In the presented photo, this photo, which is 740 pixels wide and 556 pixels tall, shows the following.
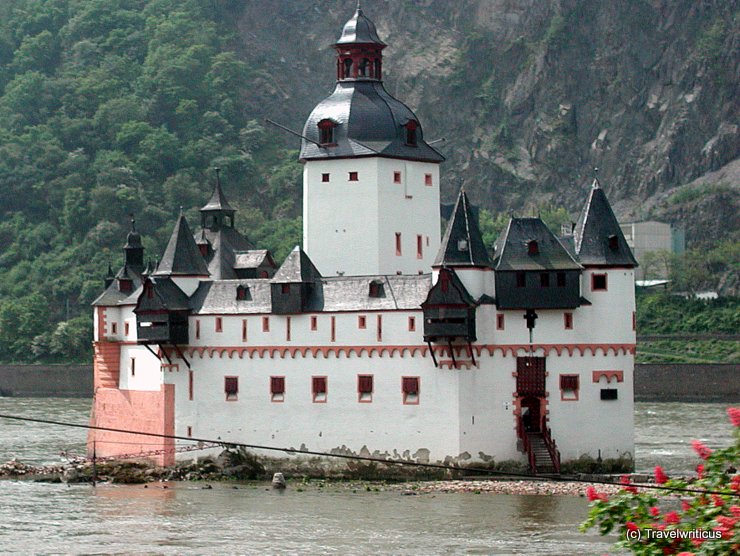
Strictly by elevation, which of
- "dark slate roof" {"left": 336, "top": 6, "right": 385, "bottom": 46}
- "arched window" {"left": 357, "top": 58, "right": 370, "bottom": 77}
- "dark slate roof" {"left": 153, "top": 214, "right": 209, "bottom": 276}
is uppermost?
"dark slate roof" {"left": 336, "top": 6, "right": 385, "bottom": 46}

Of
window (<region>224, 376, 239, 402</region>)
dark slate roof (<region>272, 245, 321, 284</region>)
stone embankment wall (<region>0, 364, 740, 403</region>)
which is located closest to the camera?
dark slate roof (<region>272, 245, 321, 284</region>)

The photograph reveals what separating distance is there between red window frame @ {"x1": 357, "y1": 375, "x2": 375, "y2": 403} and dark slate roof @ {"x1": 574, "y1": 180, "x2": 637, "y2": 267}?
8.15 meters

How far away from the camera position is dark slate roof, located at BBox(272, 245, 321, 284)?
2709 inches

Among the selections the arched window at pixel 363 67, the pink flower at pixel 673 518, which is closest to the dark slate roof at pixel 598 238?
the arched window at pixel 363 67

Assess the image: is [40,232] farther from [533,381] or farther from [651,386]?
[533,381]

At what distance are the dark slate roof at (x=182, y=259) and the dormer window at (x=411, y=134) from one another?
9741 mm

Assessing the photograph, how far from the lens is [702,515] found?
2997 cm

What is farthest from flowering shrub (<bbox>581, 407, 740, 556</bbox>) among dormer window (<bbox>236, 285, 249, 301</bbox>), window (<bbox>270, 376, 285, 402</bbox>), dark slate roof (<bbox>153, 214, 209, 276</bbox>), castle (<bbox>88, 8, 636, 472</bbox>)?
dark slate roof (<bbox>153, 214, 209, 276</bbox>)

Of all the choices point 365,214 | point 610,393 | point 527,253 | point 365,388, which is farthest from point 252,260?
point 610,393

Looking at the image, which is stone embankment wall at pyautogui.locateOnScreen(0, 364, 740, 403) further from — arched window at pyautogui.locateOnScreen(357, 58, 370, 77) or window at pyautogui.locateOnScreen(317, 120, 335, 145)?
window at pyautogui.locateOnScreen(317, 120, 335, 145)

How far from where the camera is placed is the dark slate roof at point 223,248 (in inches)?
3130

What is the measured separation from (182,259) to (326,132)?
338 inches

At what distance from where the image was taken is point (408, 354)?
67250 millimetres

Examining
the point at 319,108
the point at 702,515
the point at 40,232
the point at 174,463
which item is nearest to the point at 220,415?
the point at 174,463
